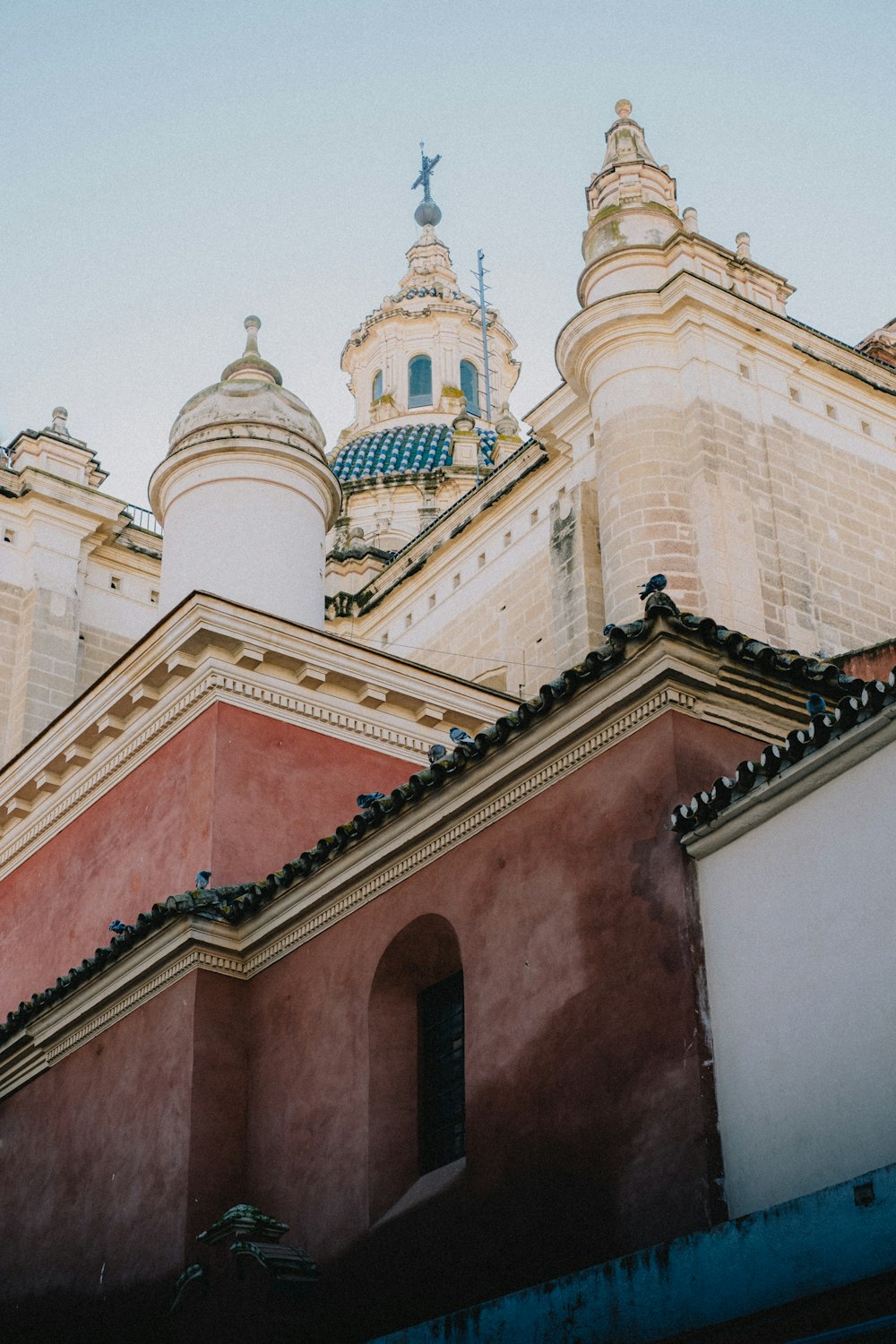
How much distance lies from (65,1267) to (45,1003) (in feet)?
6.65

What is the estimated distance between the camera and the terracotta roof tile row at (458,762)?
10836 millimetres

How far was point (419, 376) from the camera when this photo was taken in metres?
51.1

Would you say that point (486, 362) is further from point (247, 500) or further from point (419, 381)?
point (247, 500)

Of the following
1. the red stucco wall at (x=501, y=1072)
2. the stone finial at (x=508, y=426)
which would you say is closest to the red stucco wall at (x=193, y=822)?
the red stucco wall at (x=501, y=1072)

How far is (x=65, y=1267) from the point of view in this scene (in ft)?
45.1

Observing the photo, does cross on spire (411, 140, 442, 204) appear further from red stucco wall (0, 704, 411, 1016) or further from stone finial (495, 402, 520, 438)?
red stucco wall (0, 704, 411, 1016)

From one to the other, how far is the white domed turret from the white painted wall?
34.3 feet

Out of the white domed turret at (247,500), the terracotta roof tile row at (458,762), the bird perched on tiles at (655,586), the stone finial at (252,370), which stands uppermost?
the stone finial at (252,370)

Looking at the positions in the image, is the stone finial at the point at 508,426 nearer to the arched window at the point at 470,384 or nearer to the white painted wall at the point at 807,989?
the arched window at the point at 470,384

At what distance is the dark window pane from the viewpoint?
11922mm

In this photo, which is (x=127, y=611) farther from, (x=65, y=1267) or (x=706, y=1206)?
(x=706, y=1206)

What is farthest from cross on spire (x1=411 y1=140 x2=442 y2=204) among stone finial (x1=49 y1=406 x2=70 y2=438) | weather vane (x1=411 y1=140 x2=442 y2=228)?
stone finial (x1=49 y1=406 x2=70 y2=438)

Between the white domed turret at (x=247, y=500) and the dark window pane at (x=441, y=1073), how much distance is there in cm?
781

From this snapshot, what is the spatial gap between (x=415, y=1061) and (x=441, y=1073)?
8.2 inches
